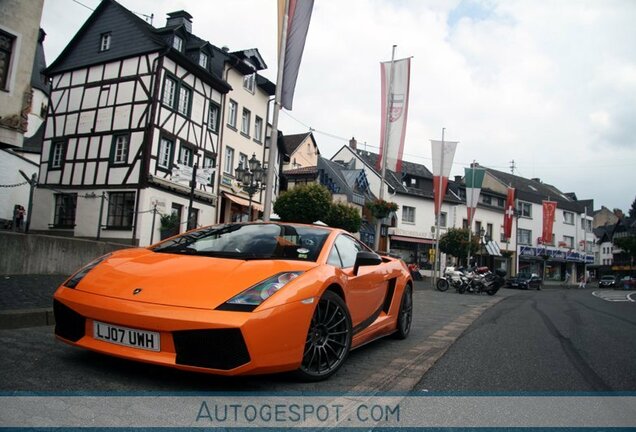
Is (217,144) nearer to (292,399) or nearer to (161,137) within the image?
(161,137)

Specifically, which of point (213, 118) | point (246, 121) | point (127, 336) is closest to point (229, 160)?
point (213, 118)

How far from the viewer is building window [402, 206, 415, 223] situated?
40219 mm

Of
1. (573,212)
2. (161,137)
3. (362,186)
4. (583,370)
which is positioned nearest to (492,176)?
(573,212)

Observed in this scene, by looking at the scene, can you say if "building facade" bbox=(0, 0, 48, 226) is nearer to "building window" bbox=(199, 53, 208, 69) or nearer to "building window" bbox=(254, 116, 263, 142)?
"building window" bbox=(199, 53, 208, 69)

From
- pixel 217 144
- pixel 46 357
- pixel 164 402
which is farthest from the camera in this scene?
pixel 217 144

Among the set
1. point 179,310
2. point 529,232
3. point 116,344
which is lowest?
point 116,344

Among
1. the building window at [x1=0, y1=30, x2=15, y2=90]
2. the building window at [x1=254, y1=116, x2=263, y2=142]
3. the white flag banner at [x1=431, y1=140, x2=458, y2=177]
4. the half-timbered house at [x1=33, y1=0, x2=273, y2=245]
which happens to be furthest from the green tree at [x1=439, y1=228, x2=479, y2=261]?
the building window at [x1=0, y1=30, x2=15, y2=90]

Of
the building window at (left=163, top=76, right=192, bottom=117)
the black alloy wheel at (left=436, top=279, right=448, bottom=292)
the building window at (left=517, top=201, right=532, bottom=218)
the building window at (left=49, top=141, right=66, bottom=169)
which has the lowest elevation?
the black alloy wheel at (left=436, top=279, right=448, bottom=292)

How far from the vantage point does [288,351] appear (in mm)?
2982

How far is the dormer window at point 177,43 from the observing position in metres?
22.5

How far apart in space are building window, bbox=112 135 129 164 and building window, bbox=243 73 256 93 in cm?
885

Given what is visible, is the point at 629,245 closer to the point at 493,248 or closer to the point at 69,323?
the point at 493,248

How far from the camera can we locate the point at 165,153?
2169cm

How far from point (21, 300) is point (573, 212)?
207 ft
